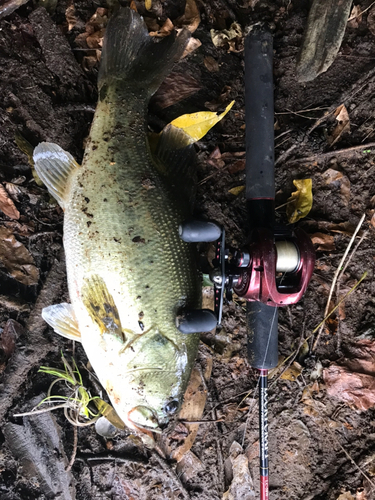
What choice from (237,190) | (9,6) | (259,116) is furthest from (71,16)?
(237,190)

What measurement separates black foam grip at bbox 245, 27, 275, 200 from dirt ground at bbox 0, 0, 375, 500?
387 millimetres

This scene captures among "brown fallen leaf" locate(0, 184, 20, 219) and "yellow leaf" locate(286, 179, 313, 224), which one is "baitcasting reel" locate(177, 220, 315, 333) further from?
"brown fallen leaf" locate(0, 184, 20, 219)

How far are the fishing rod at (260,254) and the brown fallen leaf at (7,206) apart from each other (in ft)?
3.98

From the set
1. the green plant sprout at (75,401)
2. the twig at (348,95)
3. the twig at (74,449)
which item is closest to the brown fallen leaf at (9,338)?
the green plant sprout at (75,401)

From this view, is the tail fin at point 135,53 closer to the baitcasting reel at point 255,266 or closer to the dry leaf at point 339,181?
the baitcasting reel at point 255,266

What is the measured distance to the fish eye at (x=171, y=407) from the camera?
1936mm

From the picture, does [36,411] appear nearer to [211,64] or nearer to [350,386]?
[350,386]

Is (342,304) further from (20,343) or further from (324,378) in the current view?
(20,343)

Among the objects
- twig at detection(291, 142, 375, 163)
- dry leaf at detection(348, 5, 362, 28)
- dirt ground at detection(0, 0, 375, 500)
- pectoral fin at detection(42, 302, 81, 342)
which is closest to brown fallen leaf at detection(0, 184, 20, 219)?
dirt ground at detection(0, 0, 375, 500)

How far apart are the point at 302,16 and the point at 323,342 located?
2126 millimetres

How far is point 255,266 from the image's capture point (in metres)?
1.64

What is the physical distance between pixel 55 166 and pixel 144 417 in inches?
57.9

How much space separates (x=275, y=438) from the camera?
234cm

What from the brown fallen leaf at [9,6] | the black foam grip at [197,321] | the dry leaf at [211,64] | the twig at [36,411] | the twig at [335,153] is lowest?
the twig at [36,411]
